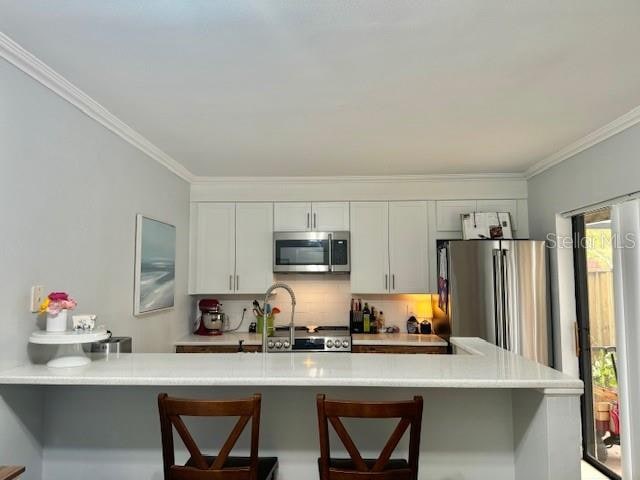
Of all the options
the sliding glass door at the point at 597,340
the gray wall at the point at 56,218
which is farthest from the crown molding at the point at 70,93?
the sliding glass door at the point at 597,340

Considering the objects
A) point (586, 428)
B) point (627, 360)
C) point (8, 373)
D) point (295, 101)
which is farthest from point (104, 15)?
point (586, 428)

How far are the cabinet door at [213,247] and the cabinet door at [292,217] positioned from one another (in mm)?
435

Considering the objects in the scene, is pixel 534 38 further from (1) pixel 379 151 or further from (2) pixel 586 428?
(2) pixel 586 428

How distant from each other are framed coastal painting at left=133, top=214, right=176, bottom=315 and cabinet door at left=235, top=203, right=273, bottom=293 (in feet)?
2.27

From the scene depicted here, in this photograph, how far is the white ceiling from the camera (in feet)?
5.29

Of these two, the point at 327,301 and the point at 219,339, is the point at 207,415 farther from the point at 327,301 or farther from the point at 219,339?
the point at 327,301

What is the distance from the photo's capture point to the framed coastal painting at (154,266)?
303 centimetres

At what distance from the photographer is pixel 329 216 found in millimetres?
4270

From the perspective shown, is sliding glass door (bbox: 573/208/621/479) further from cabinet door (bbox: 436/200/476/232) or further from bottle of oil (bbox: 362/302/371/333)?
bottle of oil (bbox: 362/302/371/333)

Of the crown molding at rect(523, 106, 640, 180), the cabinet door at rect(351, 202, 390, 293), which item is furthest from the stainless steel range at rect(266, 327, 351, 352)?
the crown molding at rect(523, 106, 640, 180)

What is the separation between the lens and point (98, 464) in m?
1.95

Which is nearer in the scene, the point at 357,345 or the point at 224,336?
the point at 357,345

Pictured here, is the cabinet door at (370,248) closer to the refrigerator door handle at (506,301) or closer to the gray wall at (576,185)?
the refrigerator door handle at (506,301)

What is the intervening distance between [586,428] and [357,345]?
6.19 feet
